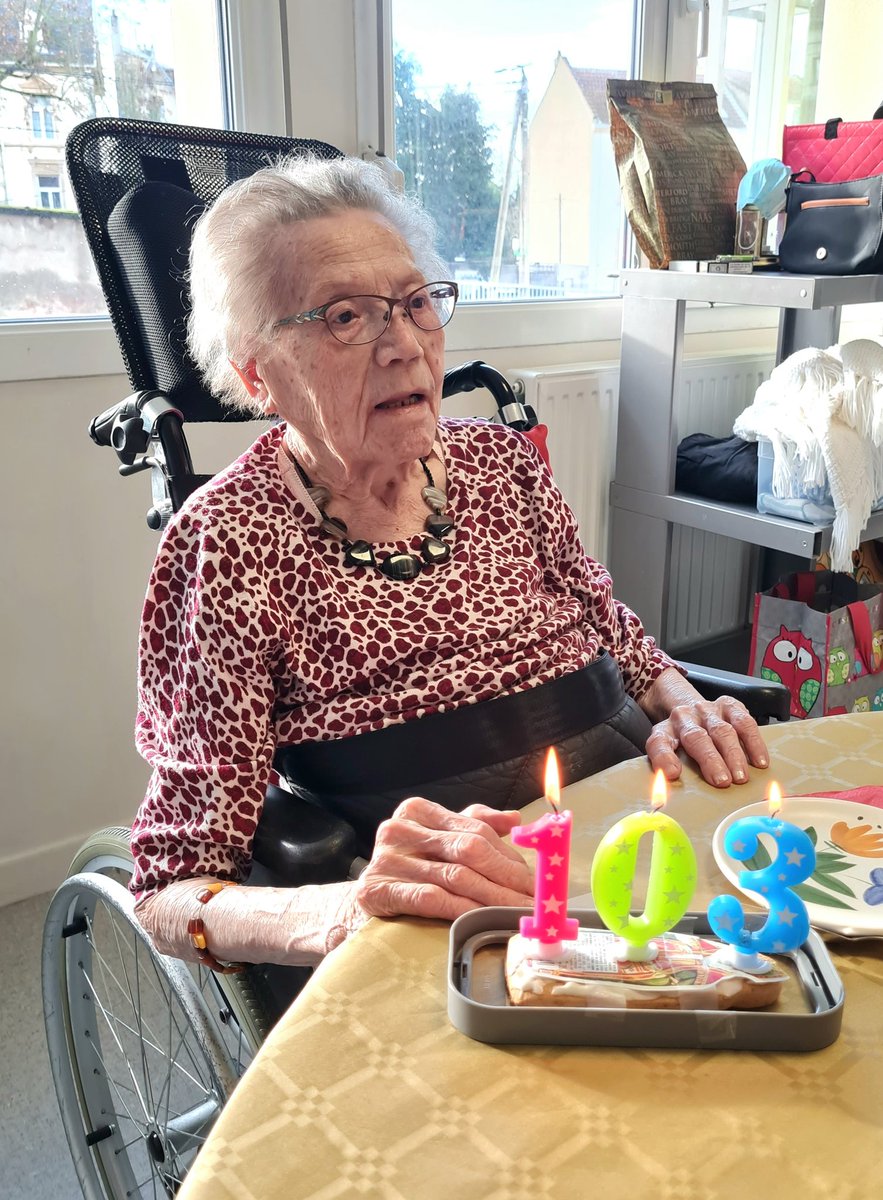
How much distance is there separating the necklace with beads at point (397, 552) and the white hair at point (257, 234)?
177 mm

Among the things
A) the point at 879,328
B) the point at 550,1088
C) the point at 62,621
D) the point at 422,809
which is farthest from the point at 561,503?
the point at 879,328

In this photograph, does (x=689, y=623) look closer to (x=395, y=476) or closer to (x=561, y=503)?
(x=561, y=503)

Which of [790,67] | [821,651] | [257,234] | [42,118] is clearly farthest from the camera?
[790,67]

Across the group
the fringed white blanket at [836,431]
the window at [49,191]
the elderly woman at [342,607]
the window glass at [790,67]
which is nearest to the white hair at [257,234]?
the elderly woman at [342,607]

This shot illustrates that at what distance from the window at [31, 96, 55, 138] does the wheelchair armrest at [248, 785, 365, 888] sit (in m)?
1.47

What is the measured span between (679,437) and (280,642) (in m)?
1.99

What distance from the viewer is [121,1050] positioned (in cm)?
147

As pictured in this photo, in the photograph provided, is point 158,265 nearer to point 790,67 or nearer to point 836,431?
point 836,431

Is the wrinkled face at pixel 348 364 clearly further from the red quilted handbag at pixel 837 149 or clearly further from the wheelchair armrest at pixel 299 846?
the red quilted handbag at pixel 837 149

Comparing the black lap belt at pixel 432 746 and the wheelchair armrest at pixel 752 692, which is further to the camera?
the wheelchair armrest at pixel 752 692

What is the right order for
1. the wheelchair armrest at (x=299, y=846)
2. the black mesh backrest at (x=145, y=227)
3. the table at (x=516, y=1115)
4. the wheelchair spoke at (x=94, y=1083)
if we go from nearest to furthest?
the table at (x=516, y=1115)
the wheelchair armrest at (x=299, y=846)
the wheelchair spoke at (x=94, y=1083)
the black mesh backrest at (x=145, y=227)

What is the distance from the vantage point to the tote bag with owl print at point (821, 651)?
8.14ft

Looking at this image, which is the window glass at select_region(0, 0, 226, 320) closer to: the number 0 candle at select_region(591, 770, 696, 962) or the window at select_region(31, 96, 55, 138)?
the window at select_region(31, 96, 55, 138)

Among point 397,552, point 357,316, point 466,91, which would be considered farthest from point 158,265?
point 466,91
